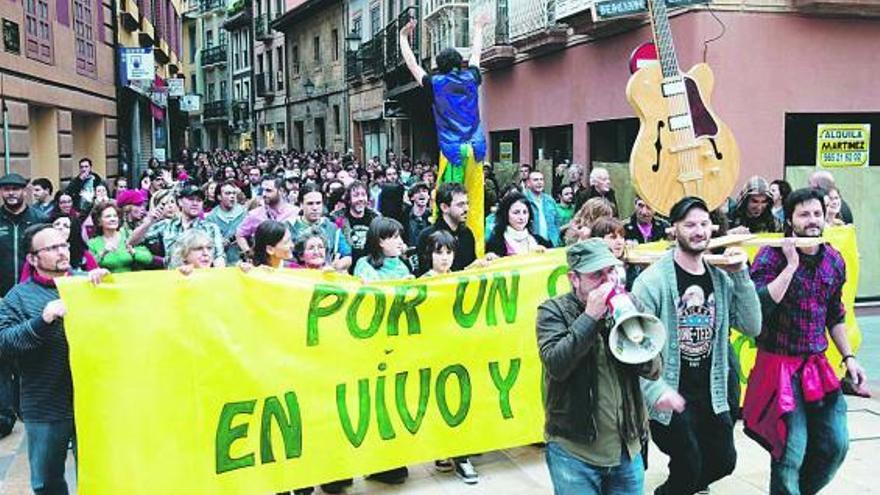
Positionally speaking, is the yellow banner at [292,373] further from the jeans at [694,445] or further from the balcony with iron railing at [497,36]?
the balcony with iron railing at [497,36]

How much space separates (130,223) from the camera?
8477 millimetres

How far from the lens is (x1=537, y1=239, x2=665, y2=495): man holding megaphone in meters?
3.63

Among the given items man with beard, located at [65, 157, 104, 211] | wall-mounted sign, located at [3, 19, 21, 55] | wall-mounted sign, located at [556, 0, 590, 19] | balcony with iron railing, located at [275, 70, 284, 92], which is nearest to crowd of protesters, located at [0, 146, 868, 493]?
man with beard, located at [65, 157, 104, 211]

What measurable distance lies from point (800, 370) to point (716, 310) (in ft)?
2.05

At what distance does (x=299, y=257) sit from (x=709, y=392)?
2.68 m

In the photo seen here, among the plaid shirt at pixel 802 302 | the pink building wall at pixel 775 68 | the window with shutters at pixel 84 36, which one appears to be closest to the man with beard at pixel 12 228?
the plaid shirt at pixel 802 302

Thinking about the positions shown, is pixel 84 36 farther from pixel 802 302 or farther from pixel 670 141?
pixel 802 302

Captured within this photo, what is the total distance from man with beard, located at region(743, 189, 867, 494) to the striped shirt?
3348 millimetres

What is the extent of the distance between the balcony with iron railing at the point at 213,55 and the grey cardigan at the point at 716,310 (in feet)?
219

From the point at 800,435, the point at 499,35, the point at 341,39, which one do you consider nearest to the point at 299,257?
the point at 800,435

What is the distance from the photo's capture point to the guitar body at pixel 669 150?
6605 millimetres

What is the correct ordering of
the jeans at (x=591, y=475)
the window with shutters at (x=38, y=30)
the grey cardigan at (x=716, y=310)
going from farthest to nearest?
the window with shutters at (x=38, y=30) → the grey cardigan at (x=716, y=310) → the jeans at (x=591, y=475)

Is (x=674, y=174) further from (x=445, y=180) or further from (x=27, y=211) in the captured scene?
(x=27, y=211)

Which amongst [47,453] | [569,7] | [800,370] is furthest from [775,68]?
[47,453]
